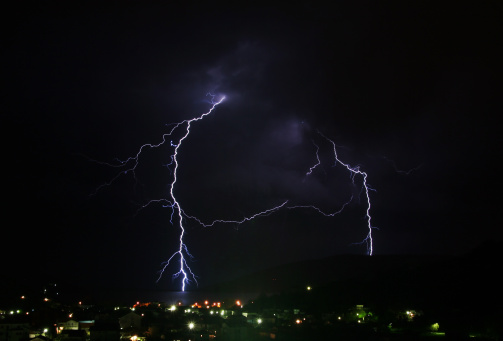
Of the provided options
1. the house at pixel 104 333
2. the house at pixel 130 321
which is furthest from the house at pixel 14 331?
the house at pixel 130 321

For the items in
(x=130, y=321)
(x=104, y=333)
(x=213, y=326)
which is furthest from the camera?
(x=130, y=321)

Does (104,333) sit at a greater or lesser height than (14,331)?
lesser

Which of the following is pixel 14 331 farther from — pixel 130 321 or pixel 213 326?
pixel 213 326

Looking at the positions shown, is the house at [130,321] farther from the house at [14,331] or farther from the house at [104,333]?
the house at [14,331]

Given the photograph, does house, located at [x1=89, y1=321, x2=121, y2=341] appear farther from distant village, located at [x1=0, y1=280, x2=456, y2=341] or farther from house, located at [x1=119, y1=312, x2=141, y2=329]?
house, located at [x1=119, y1=312, x2=141, y2=329]

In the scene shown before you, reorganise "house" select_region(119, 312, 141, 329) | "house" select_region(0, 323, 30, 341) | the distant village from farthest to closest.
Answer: "house" select_region(119, 312, 141, 329) → the distant village → "house" select_region(0, 323, 30, 341)

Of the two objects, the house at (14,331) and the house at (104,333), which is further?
the house at (104,333)

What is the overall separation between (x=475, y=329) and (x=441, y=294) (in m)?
4.16

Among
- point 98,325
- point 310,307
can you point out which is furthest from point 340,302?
point 98,325

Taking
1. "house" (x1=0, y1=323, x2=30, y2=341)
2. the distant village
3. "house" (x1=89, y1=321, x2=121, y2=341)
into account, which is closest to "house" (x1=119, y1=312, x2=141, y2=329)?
the distant village

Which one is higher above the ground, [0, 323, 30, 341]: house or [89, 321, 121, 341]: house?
[0, 323, 30, 341]: house

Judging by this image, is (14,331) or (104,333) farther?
(104,333)

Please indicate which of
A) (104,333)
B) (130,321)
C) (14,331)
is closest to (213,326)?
(130,321)

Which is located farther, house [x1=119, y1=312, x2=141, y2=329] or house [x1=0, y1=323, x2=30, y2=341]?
house [x1=119, y1=312, x2=141, y2=329]
